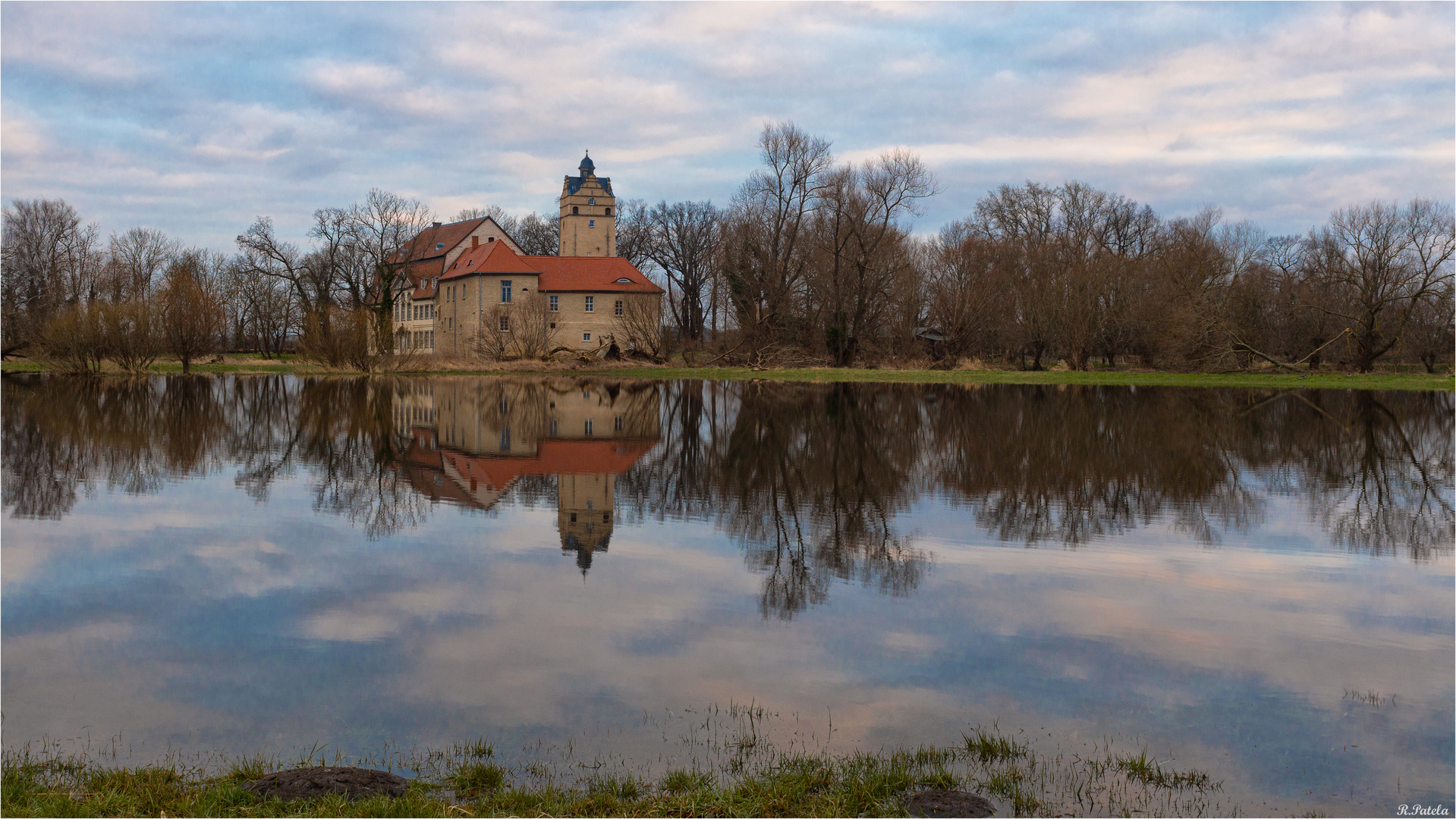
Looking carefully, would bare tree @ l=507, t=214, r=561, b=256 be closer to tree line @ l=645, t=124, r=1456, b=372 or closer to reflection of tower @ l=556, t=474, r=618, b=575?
tree line @ l=645, t=124, r=1456, b=372

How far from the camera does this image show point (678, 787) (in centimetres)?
490

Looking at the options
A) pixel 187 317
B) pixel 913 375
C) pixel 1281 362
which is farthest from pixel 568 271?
pixel 1281 362

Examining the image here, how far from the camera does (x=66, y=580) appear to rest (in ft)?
28.7

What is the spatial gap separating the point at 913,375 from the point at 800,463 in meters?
33.0

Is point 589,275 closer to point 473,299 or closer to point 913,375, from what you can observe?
point 473,299

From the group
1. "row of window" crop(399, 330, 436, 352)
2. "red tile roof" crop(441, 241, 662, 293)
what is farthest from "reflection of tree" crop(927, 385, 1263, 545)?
"row of window" crop(399, 330, 436, 352)

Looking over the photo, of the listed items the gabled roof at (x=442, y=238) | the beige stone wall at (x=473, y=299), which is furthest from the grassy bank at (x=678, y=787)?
the gabled roof at (x=442, y=238)

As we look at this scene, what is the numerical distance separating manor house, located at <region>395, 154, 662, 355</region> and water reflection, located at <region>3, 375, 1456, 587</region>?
28.7m

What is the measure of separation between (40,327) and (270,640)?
5566cm

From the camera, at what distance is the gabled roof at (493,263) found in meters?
65.2

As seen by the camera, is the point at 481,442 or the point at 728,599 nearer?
the point at 728,599

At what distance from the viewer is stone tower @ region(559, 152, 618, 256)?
3098 inches

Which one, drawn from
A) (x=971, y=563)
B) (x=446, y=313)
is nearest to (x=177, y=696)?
(x=971, y=563)

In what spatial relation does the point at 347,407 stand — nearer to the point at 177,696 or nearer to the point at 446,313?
the point at 177,696
